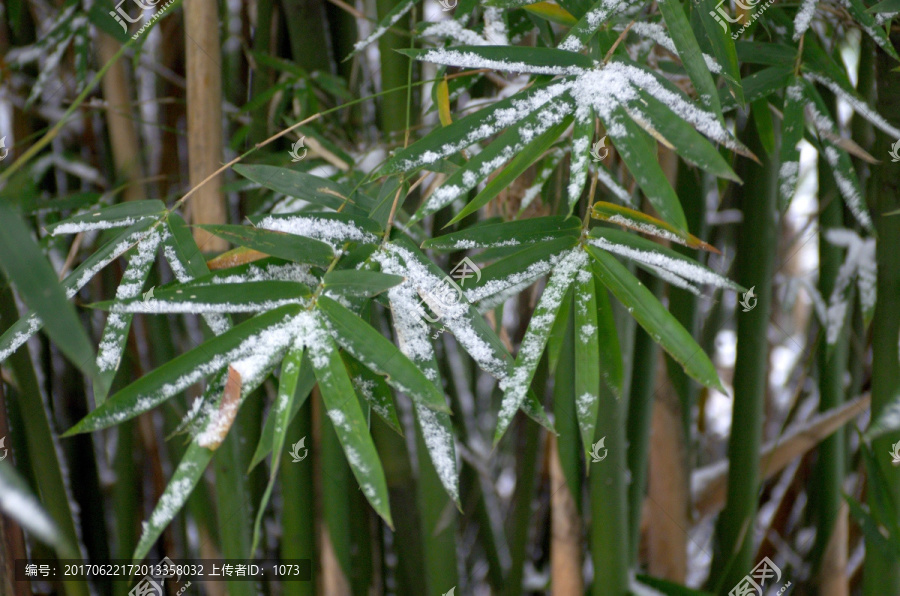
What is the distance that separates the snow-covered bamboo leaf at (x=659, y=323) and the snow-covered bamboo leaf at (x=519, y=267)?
2cm

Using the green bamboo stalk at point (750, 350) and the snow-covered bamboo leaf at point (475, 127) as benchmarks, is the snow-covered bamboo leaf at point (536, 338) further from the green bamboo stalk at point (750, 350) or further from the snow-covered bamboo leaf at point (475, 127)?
the green bamboo stalk at point (750, 350)

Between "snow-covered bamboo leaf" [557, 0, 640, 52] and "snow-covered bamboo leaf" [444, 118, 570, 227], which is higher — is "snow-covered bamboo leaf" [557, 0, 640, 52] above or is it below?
above

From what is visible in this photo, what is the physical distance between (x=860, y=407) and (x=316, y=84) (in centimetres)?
64

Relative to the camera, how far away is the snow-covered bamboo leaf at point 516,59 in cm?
36

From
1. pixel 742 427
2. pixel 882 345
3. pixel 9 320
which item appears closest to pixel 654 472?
pixel 742 427

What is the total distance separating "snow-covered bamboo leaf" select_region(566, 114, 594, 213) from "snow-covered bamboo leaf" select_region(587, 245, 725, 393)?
52 millimetres

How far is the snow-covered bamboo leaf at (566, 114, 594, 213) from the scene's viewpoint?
34 cm

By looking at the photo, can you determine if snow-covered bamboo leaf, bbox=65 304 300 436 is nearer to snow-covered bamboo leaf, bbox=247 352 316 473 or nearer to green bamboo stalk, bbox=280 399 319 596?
snow-covered bamboo leaf, bbox=247 352 316 473

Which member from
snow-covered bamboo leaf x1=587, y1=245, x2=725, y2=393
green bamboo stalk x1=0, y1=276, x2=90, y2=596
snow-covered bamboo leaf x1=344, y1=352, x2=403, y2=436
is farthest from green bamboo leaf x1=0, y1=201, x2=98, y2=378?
green bamboo stalk x1=0, y1=276, x2=90, y2=596

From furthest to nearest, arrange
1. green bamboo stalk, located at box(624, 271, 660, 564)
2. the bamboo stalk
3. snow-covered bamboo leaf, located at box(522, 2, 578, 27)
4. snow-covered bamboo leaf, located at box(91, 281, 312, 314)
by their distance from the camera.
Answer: green bamboo stalk, located at box(624, 271, 660, 564) → the bamboo stalk → snow-covered bamboo leaf, located at box(522, 2, 578, 27) → snow-covered bamboo leaf, located at box(91, 281, 312, 314)

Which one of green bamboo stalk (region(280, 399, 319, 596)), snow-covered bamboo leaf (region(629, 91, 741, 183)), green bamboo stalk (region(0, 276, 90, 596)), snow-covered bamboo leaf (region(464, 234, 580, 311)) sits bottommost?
green bamboo stalk (region(280, 399, 319, 596))

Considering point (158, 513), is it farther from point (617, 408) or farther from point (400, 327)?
point (617, 408)

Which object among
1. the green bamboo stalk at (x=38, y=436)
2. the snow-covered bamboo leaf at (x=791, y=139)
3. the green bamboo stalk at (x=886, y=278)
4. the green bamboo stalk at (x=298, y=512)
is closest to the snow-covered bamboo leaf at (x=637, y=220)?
the snow-covered bamboo leaf at (x=791, y=139)

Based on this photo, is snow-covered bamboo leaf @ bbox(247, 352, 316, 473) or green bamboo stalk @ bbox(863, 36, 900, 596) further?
green bamboo stalk @ bbox(863, 36, 900, 596)
